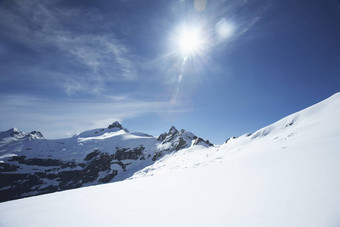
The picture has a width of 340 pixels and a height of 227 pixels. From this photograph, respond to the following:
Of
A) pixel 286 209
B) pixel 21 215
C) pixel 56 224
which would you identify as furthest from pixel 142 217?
pixel 21 215

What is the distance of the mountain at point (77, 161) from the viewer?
114 metres

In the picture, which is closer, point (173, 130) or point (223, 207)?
point (223, 207)

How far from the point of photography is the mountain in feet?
375

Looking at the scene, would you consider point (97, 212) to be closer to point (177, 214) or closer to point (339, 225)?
point (177, 214)

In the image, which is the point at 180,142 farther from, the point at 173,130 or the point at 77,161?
the point at 77,161

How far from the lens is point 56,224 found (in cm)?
394

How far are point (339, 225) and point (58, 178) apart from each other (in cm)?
18703

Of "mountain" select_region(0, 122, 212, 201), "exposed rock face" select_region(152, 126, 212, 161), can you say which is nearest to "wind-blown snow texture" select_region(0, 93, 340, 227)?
"exposed rock face" select_region(152, 126, 212, 161)

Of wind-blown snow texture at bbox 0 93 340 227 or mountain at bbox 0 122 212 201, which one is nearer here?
wind-blown snow texture at bbox 0 93 340 227

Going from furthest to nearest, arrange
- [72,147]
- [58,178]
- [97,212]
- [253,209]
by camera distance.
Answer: [72,147] < [58,178] < [97,212] < [253,209]

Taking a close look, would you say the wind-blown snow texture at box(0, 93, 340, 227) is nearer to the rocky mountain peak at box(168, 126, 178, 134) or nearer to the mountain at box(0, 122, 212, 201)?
the mountain at box(0, 122, 212, 201)

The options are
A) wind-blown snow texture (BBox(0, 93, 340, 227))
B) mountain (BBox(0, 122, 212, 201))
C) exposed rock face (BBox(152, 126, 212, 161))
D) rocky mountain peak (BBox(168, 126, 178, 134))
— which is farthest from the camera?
rocky mountain peak (BBox(168, 126, 178, 134))

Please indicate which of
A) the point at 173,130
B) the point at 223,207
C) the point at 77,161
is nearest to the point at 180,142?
the point at 173,130

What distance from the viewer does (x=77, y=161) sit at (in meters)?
151
